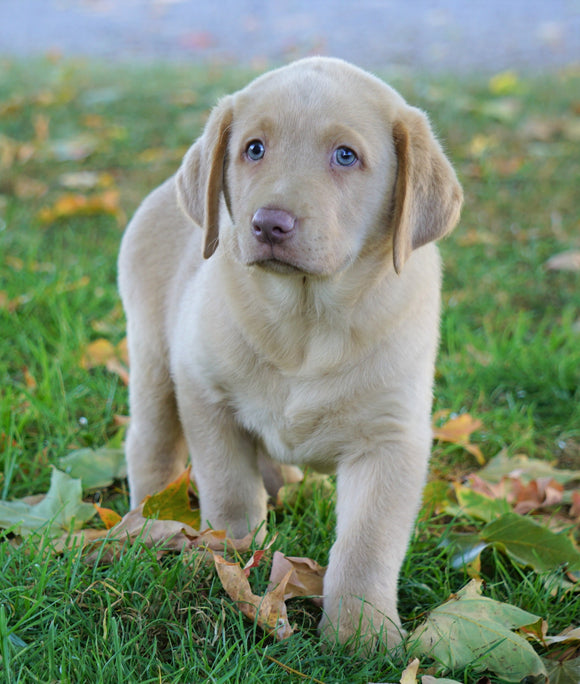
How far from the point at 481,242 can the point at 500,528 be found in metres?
2.82

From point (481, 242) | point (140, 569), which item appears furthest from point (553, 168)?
point (140, 569)

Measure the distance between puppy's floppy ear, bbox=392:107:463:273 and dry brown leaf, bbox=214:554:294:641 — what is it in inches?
37.1

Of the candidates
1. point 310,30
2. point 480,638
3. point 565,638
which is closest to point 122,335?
point 480,638

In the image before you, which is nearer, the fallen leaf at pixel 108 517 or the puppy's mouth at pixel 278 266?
the puppy's mouth at pixel 278 266

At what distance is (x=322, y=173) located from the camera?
2463mm

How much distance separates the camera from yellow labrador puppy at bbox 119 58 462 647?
249 centimetres

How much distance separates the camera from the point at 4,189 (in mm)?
5863

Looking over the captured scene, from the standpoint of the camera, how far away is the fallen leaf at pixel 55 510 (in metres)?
2.79

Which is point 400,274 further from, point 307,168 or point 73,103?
point 73,103

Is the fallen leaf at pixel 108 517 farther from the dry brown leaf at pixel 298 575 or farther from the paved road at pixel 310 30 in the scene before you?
the paved road at pixel 310 30

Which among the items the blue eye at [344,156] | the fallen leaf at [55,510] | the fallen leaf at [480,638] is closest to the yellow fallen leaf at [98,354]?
the fallen leaf at [55,510]

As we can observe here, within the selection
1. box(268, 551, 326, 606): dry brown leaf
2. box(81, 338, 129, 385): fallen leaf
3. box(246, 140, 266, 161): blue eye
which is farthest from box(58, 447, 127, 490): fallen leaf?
box(246, 140, 266, 161): blue eye

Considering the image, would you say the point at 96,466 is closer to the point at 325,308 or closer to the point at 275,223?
the point at 325,308

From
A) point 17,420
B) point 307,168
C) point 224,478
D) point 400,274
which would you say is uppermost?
point 307,168
